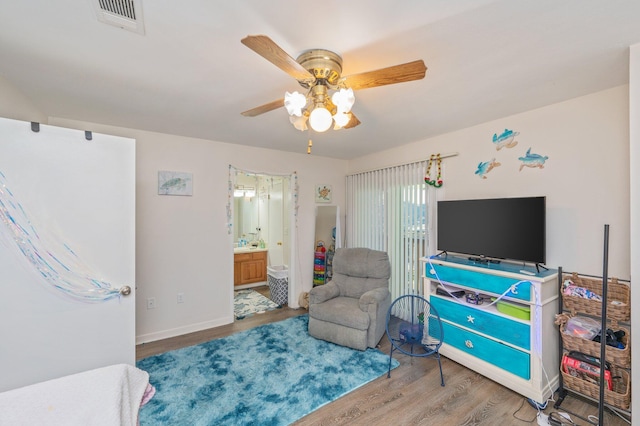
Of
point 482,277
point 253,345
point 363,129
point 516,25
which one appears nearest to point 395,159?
point 363,129

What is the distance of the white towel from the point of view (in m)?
0.99

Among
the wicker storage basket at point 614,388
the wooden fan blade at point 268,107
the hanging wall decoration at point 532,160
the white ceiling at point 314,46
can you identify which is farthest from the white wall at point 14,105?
the wicker storage basket at point 614,388

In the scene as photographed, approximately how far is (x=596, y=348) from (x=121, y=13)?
3.62 m

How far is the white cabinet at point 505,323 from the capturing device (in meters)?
2.12

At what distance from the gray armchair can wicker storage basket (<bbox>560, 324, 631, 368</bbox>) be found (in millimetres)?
1537

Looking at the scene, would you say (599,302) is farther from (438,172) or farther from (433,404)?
(438,172)

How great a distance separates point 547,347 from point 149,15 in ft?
11.4

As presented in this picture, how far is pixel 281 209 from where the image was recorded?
198 inches

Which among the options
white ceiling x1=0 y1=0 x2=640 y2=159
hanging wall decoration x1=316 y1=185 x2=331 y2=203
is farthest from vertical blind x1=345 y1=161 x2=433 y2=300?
white ceiling x1=0 y1=0 x2=640 y2=159

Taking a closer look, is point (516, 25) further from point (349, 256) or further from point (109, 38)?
point (349, 256)

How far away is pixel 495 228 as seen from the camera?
8.34 feet

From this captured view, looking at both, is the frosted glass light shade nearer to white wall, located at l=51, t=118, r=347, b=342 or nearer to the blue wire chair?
the blue wire chair

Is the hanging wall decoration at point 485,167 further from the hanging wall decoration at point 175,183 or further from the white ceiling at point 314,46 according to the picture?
the hanging wall decoration at point 175,183

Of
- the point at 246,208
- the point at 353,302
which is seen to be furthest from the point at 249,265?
the point at 353,302
